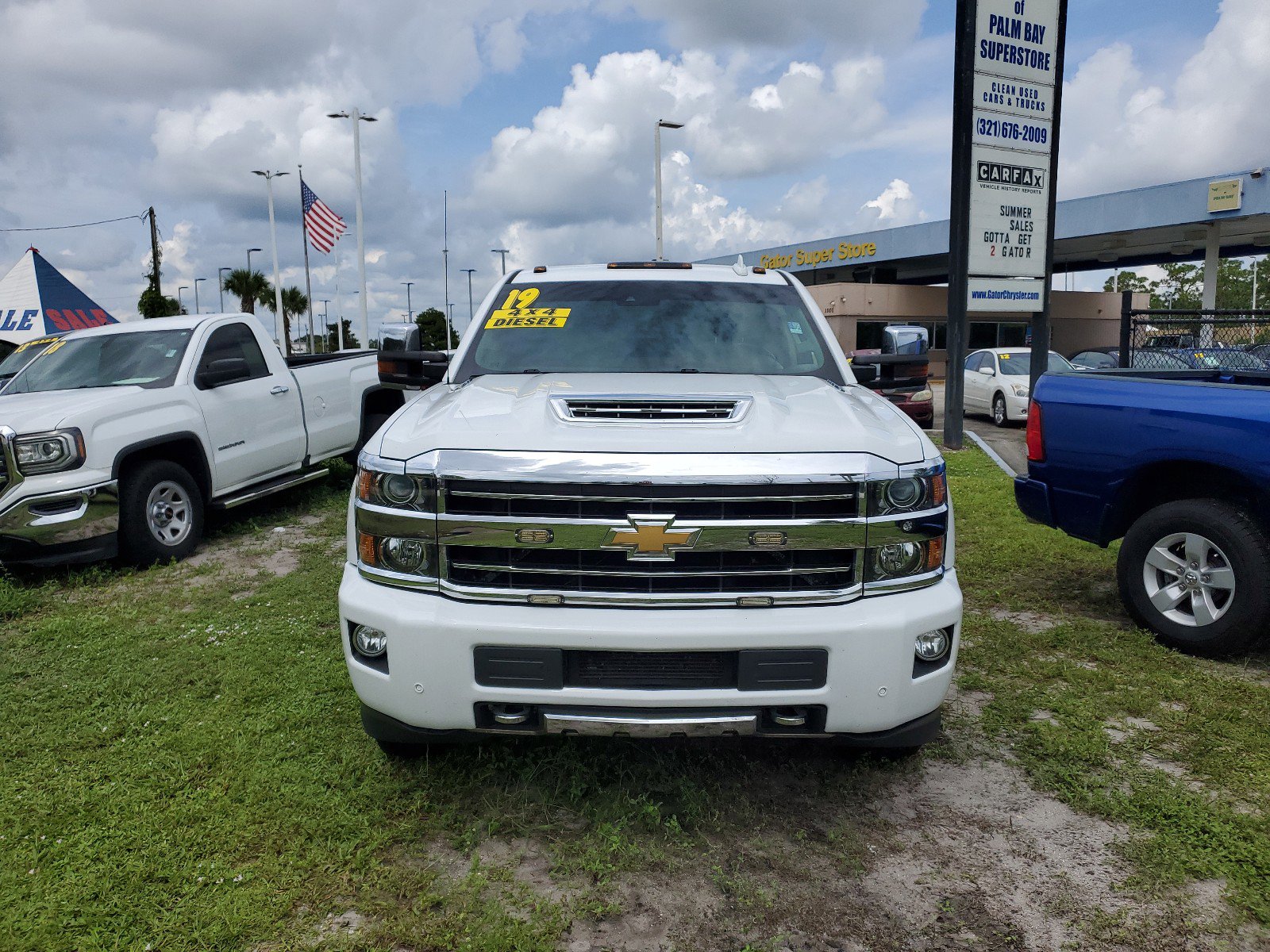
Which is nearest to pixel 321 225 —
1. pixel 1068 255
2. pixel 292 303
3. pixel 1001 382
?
pixel 1001 382

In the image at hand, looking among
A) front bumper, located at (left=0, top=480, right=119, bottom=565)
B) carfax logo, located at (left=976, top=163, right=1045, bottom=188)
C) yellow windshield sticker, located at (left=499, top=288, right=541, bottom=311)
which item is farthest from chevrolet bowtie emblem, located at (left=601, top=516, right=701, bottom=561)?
carfax logo, located at (left=976, top=163, right=1045, bottom=188)

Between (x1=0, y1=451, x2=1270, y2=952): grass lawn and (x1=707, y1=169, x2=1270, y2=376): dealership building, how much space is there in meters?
25.5

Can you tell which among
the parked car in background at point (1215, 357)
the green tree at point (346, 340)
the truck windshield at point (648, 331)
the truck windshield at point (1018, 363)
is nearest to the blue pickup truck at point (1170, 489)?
the truck windshield at point (648, 331)

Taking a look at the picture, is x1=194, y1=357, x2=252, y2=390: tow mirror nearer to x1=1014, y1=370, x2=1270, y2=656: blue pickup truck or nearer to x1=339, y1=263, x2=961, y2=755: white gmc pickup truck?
x1=339, y1=263, x2=961, y2=755: white gmc pickup truck

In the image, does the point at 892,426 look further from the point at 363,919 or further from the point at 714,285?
the point at 363,919

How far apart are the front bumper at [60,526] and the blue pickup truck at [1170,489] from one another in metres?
5.97

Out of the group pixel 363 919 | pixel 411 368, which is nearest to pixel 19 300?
pixel 411 368

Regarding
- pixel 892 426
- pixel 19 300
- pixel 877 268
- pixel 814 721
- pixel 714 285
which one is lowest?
pixel 814 721

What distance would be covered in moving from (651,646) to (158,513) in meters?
5.51

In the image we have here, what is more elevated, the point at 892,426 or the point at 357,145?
the point at 357,145

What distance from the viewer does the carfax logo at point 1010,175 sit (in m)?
11.4

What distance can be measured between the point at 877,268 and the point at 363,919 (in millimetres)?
41702

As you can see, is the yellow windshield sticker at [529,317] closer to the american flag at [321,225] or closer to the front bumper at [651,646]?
the front bumper at [651,646]

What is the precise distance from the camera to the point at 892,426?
3090 mm
